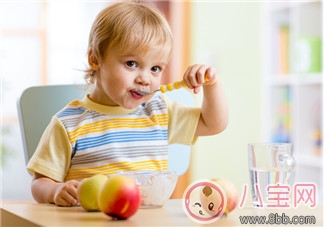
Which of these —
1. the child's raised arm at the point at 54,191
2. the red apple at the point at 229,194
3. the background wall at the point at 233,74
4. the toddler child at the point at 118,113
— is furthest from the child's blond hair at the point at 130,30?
the background wall at the point at 233,74

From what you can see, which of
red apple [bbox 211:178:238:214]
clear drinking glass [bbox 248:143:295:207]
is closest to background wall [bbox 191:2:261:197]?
clear drinking glass [bbox 248:143:295:207]

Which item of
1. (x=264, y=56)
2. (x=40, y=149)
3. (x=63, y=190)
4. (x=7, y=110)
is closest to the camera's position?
(x=63, y=190)

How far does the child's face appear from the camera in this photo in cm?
141

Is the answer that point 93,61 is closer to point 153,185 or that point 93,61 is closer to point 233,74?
point 153,185

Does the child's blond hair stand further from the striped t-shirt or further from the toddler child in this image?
the striped t-shirt

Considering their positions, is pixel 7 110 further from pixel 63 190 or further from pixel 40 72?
pixel 63 190

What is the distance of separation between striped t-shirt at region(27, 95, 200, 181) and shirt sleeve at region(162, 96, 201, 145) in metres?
0.02

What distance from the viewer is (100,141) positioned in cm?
144

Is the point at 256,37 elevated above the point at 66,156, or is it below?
above

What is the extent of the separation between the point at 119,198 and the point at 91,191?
0.11m

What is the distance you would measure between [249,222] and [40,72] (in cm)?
419

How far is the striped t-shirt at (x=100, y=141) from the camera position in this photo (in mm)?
1405

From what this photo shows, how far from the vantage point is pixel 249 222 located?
104 cm

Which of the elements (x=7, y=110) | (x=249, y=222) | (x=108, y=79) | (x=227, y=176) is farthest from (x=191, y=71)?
(x=7, y=110)
